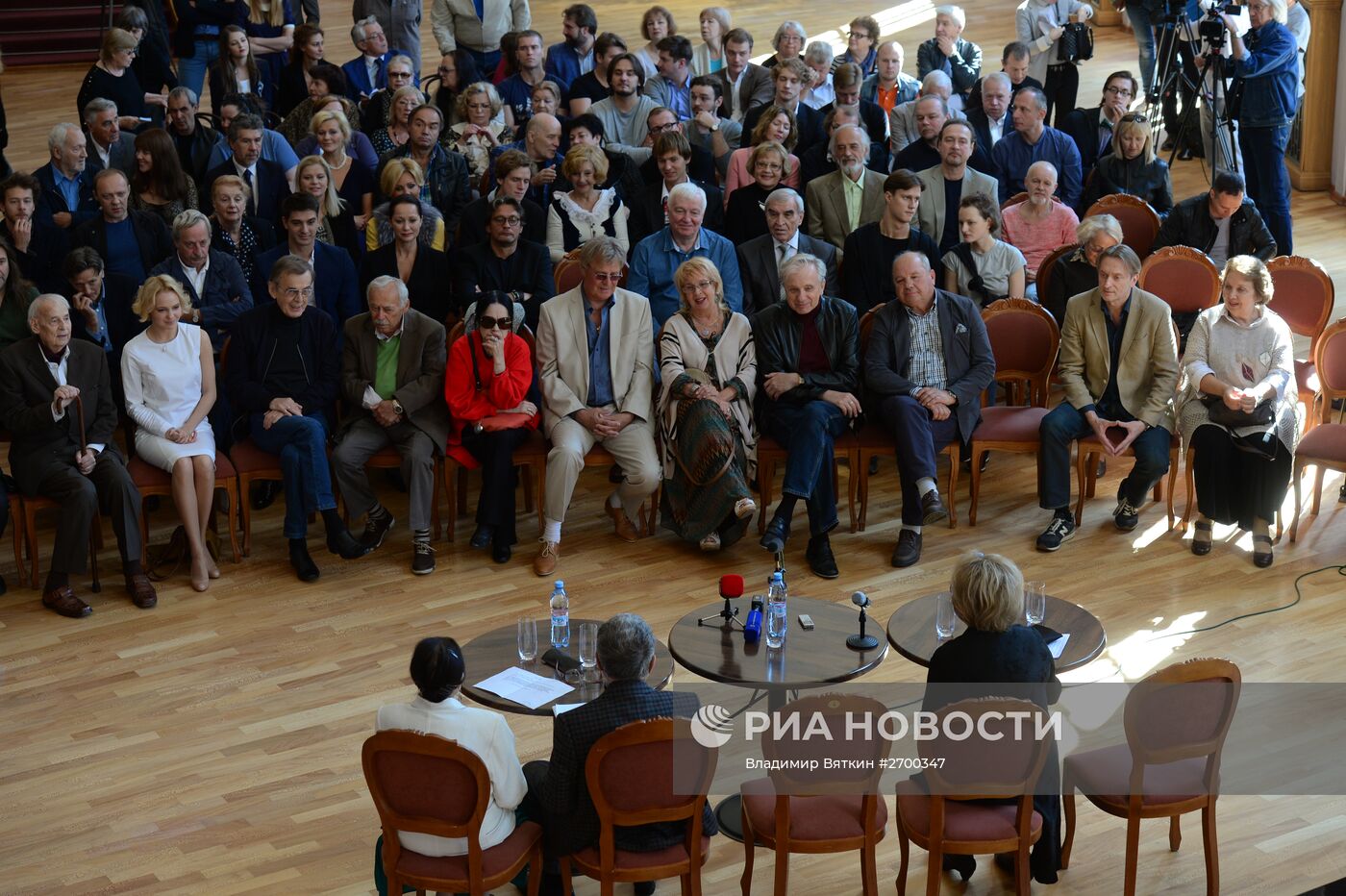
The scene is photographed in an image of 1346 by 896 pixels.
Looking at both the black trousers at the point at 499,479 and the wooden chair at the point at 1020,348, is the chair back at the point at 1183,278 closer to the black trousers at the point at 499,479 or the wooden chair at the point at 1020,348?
the wooden chair at the point at 1020,348

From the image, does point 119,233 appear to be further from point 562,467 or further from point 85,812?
point 85,812

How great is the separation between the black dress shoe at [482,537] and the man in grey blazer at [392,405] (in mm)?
213

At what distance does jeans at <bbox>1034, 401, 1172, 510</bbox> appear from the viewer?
668 centimetres

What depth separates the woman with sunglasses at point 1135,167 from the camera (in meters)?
8.41

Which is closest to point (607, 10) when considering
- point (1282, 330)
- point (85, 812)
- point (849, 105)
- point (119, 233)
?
point (849, 105)

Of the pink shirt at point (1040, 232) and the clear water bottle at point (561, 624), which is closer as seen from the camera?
the clear water bottle at point (561, 624)

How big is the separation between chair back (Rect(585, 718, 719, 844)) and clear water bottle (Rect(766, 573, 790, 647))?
79 centimetres

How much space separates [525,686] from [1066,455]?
3.11 meters

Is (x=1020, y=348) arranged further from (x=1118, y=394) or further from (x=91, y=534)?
(x=91, y=534)

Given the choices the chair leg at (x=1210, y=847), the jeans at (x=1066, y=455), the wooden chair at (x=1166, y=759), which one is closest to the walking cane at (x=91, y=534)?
the jeans at (x=1066, y=455)

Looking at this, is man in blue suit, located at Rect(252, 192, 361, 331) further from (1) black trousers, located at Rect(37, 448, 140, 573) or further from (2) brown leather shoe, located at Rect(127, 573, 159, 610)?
(2) brown leather shoe, located at Rect(127, 573, 159, 610)

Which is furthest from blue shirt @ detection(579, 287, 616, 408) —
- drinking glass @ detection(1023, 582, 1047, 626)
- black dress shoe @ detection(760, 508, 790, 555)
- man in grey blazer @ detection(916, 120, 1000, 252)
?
drinking glass @ detection(1023, 582, 1047, 626)

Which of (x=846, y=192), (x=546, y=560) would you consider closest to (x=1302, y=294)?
(x=846, y=192)

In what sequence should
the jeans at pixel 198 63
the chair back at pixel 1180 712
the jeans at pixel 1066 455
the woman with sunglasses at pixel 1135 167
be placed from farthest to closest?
the jeans at pixel 198 63 < the woman with sunglasses at pixel 1135 167 < the jeans at pixel 1066 455 < the chair back at pixel 1180 712
